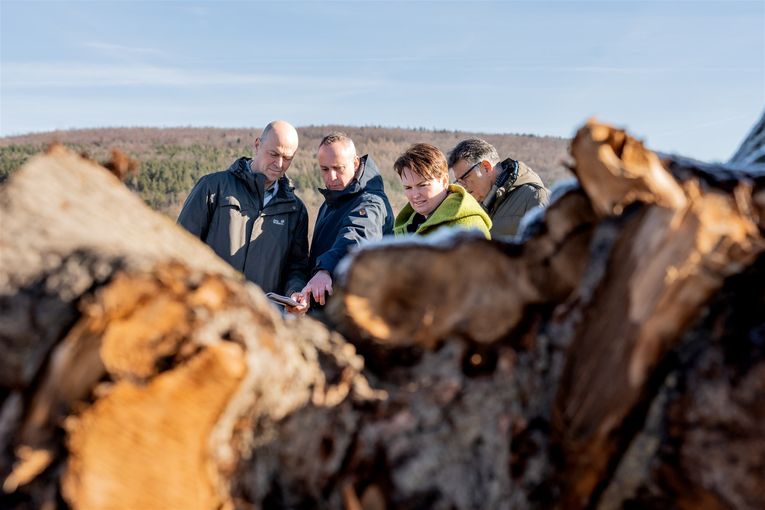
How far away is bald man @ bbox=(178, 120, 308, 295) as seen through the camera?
4215 millimetres

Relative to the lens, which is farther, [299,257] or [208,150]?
[208,150]

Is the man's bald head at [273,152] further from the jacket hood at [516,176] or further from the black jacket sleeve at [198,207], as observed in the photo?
the jacket hood at [516,176]

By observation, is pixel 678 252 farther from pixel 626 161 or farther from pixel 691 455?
pixel 691 455

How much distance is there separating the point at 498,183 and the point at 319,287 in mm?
1736

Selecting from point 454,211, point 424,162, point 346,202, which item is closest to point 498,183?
point 346,202

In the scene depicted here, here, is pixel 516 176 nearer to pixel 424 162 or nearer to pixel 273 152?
pixel 424 162

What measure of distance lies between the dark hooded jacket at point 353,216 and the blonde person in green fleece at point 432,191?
55cm

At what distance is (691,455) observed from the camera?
1468 millimetres

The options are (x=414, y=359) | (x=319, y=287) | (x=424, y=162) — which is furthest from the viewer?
(x=319, y=287)

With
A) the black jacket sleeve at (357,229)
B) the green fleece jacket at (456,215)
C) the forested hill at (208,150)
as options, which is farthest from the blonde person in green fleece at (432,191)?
the forested hill at (208,150)

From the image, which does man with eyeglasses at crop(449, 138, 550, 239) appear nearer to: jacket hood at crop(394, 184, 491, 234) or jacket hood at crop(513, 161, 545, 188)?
jacket hood at crop(513, 161, 545, 188)

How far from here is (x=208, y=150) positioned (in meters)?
46.2

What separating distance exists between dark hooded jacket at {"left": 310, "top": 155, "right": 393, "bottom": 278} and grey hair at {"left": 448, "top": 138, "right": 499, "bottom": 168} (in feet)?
2.14

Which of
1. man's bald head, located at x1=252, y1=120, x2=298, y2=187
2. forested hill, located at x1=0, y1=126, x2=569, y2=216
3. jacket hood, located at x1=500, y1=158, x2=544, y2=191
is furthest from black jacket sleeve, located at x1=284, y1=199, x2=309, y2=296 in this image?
forested hill, located at x1=0, y1=126, x2=569, y2=216
